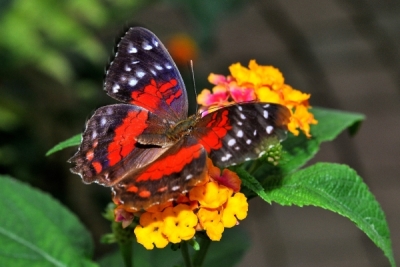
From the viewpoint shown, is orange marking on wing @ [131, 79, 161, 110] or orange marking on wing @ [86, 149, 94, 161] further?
orange marking on wing @ [131, 79, 161, 110]

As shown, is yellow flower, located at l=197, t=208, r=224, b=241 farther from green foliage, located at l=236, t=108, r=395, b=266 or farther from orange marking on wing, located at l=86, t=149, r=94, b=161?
orange marking on wing, located at l=86, t=149, r=94, b=161

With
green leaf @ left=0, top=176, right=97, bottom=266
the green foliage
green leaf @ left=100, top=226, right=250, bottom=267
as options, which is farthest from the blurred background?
the green foliage

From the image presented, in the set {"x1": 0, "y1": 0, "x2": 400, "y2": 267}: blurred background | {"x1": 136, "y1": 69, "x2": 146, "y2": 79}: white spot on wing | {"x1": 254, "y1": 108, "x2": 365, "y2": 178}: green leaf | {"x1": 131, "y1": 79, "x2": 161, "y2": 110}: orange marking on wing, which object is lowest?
{"x1": 0, "y1": 0, "x2": 400, "y2": 267}: blurred background

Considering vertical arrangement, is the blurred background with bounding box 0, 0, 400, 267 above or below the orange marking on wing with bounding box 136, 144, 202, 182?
below

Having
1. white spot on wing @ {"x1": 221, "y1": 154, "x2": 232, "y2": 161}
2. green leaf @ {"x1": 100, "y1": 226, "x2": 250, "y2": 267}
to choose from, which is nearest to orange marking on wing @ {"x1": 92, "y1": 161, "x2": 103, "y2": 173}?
white spot on wing @ {"x1": 221, "y1": 154, "x2": 232, "y2": 161}

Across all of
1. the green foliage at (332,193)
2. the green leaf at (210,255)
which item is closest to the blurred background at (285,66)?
the green leaf at (210,255)

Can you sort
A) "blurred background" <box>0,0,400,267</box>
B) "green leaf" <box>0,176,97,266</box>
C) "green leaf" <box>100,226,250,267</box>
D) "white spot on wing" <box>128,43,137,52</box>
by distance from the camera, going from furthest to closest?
"blurred background" <box>0,0,400,267</box> < "green leaf" <box>100,226,250,267</box> < "green leaf" <box>0,176,97,266</box> < "white spot on wing" <box>128,43,137,52</box>

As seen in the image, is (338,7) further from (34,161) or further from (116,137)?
(116,137)

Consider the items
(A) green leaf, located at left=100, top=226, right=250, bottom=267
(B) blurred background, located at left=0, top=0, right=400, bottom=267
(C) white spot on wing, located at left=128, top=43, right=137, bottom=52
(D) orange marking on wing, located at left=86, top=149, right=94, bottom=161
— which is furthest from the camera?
(B) blurred background, located at left=0, top=0, right=400, bottom=267
